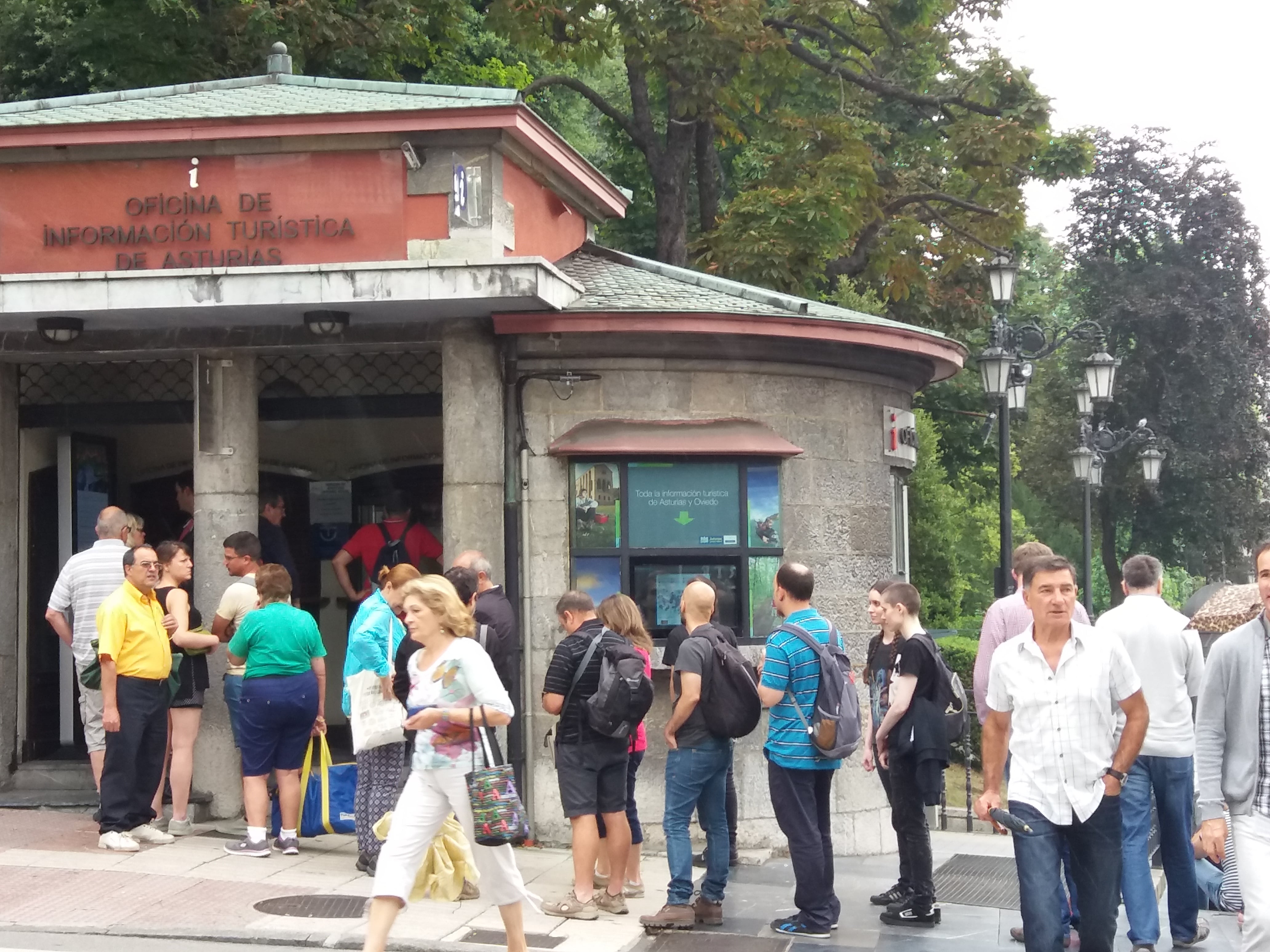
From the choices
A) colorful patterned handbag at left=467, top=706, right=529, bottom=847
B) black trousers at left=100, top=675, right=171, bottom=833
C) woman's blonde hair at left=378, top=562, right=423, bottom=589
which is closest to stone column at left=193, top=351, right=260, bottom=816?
black trousers at left=100, top=675, right=171, bottom=833

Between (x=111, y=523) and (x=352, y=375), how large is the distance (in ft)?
8.03

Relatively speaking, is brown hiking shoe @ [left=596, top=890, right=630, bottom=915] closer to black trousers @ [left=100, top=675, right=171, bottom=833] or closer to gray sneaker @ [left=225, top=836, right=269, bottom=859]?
gray sneaker @ [left=225, top=836, right=269, bottom=859]

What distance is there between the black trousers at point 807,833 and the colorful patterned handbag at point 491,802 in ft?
5.70

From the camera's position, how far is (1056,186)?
22594mm

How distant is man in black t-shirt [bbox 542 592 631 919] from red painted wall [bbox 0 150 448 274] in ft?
10.3

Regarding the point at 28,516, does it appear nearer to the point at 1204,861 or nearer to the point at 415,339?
the point at 415,339

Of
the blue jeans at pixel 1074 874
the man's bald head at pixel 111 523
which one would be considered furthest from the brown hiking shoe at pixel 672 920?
the man's bald head at pixel 111 523

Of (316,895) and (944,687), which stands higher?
(944,687)

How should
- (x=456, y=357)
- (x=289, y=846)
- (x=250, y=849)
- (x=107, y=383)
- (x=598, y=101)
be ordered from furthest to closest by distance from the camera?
(x=598, y=101) → (x=107, y=383) → (x=456, y=357) → (x=289, y=846) → (x=250, y=849)

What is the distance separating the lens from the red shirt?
12.0 metres

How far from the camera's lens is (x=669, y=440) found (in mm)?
10062

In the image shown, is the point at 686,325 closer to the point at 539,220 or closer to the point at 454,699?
the point at 539,220

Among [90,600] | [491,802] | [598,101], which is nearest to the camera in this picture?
[491,802]

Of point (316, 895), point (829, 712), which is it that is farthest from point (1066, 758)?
point (316, 895)
